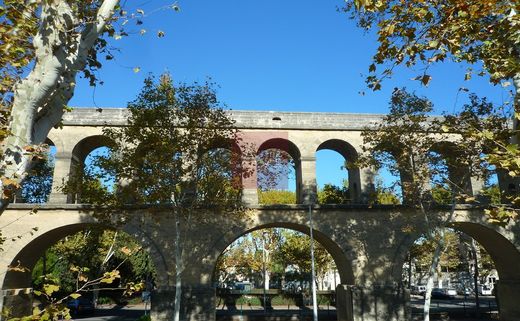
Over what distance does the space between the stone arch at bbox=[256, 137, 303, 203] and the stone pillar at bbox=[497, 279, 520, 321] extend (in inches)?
523

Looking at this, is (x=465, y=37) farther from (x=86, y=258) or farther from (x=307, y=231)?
(x=86, y=258)

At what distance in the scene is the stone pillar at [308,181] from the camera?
23719mm

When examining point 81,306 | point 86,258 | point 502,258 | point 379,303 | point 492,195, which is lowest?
point 81,306

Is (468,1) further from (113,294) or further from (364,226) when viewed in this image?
(113,294)

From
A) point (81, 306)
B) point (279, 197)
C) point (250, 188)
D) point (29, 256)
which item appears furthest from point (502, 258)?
point (279, 197)

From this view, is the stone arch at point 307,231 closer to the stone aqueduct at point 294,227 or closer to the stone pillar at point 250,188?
the stone aqueduct at point 294,227

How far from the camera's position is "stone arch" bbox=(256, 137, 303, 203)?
2469 centimetres

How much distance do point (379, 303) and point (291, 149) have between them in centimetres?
992

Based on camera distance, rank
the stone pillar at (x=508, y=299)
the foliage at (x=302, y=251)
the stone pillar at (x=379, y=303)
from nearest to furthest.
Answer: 1. the stone pillar at (x=379, y=303)
2. the stone pillar at (x=508, y=299)
3. the foliage at (x=302, y=251)

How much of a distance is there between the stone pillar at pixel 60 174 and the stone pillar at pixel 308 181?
12.9m

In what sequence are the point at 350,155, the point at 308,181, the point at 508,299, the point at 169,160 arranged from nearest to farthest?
the point at 169,160
the point at 308,181
the point at 508,299
the point at 350,155

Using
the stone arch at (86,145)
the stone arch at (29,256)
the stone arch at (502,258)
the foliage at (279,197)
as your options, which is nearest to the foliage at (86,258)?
the stone arch at (86,145)

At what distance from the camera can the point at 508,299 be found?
81.5ft

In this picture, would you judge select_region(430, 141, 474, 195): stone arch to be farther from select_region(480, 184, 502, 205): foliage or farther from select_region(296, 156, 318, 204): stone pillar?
select_region(296, 156, 318, 204): stone pillar
